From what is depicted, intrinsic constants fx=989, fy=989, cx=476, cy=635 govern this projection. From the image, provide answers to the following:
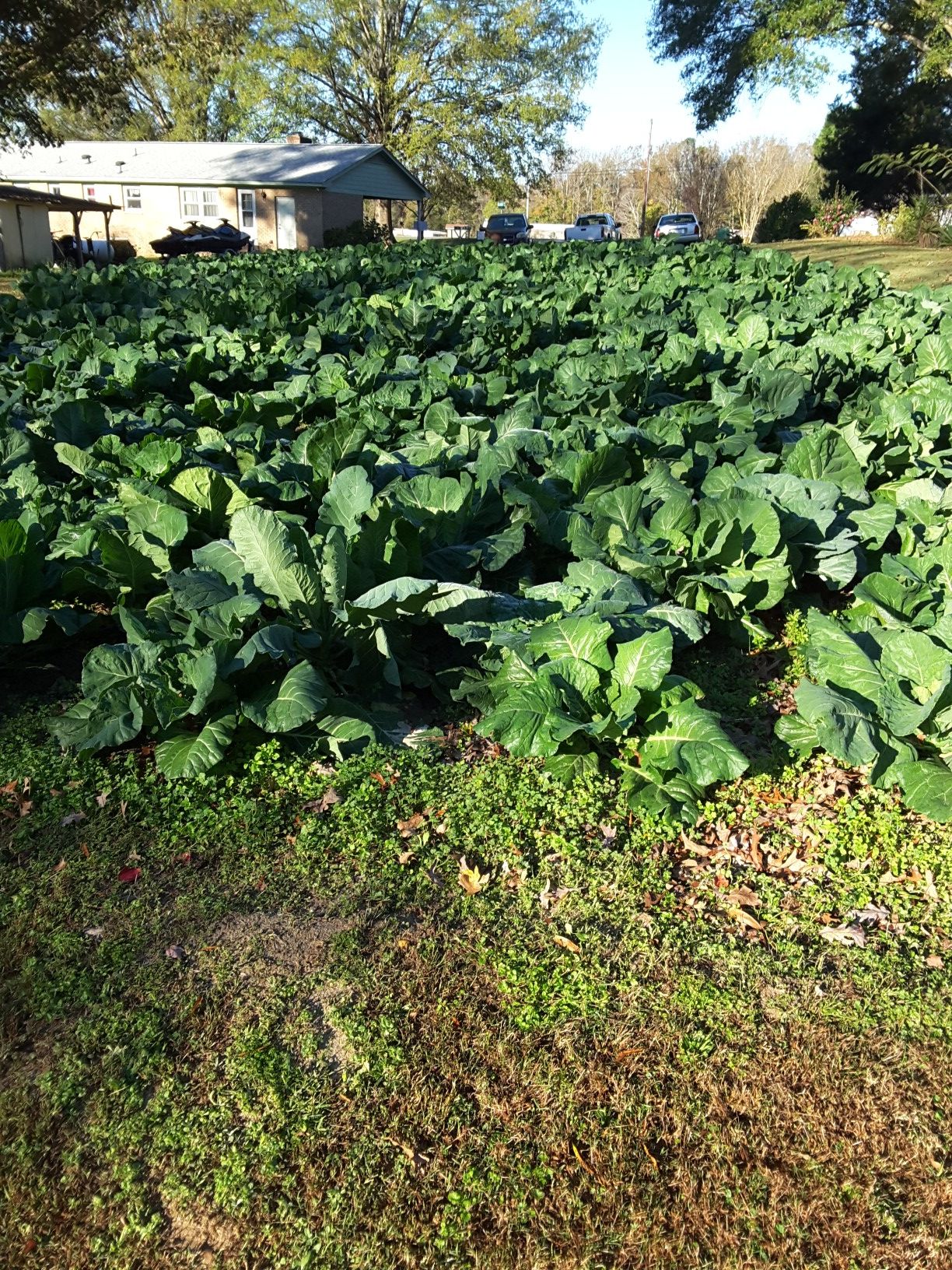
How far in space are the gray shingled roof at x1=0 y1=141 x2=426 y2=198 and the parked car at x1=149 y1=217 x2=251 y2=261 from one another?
7.21 metres

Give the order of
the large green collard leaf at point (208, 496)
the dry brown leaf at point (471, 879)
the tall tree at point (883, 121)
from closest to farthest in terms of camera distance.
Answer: the dry brown leaf at point (471, 879) → the large green collard leaf at point (208, 496) → the tall tree at point (883, 121)

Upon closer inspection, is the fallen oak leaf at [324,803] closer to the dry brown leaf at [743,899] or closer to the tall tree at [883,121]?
the dry brown leaf at [743,899]

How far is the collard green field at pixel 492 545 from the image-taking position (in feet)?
12.2

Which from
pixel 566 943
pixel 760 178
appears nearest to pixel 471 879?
pixel 566 943

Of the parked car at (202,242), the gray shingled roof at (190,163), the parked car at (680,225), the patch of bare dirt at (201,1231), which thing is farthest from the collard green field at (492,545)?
the parked car at (680,225)

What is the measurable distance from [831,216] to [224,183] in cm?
2715

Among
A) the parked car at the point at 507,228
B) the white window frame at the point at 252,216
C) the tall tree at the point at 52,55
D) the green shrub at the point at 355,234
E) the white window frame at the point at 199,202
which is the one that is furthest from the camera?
the white window frame at the point at 199,202

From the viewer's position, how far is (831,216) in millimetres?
38938

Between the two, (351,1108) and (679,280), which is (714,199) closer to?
(679,280)

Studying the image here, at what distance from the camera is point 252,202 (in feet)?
155

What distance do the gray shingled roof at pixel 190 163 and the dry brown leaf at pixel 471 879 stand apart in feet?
153

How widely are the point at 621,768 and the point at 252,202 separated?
49727 millimetres

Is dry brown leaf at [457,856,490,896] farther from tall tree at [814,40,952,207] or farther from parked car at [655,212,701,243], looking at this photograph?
parked car at [655,212,701,243]

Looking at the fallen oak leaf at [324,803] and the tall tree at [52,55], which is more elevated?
the tall tree at [52,55]
